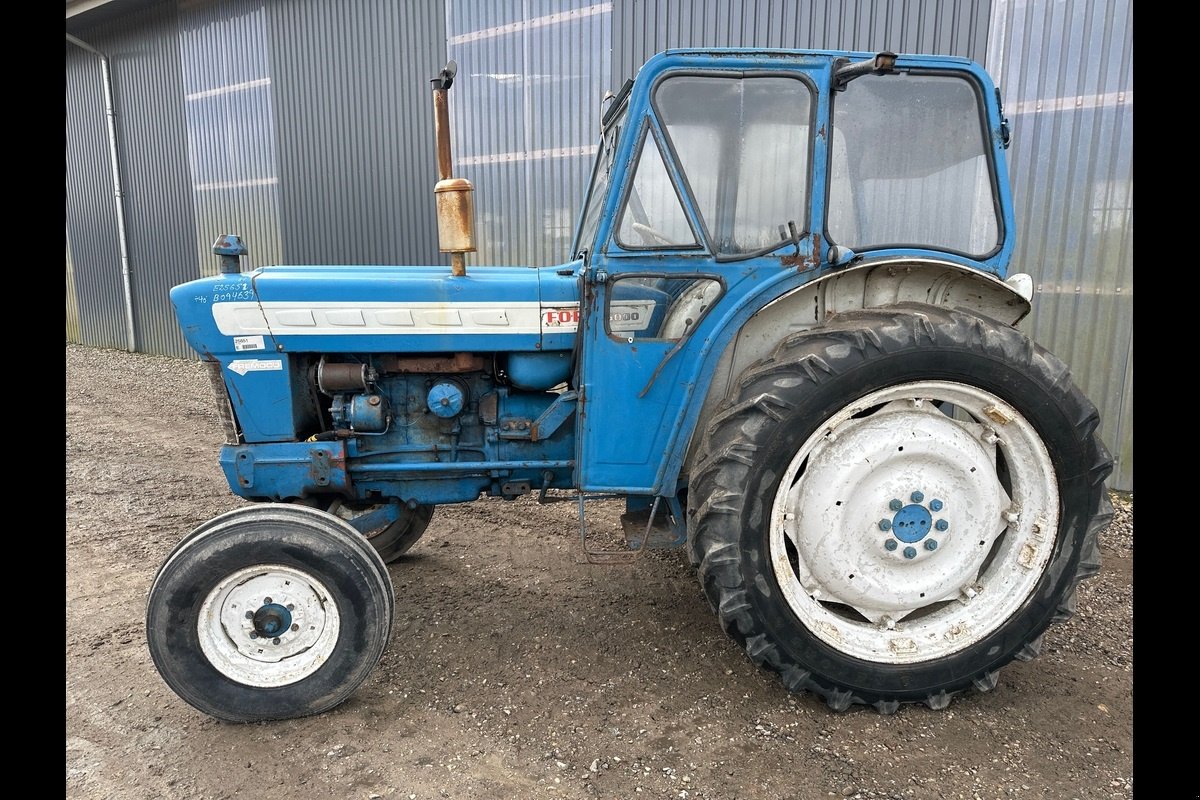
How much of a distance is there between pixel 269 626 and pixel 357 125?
6.91 metres

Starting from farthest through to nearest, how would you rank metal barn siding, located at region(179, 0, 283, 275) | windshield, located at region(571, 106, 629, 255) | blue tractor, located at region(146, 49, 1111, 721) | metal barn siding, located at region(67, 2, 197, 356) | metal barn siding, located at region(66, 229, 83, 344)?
1. metal barn siding, located at region(66, 229, 83, 344)
2. metal barn siding, located at region(67, 2, 197, 356)
3. metal barn siding, located at region(179, 0, 283, 275)
4. windshield, located at region(571, 106, 629, 255)
5. blue tractor, located at region(146, 49, 1111, 721)

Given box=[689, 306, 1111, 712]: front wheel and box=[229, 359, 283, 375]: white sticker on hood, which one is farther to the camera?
box=[229, 359, 283, 375]: white sticker on hood

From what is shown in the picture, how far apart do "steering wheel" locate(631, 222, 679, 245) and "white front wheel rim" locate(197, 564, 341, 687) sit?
1.66 meters

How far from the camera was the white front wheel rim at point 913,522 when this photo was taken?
2.43 m

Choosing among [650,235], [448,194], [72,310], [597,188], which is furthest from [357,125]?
[72,310]

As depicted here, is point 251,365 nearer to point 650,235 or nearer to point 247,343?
point 247,343

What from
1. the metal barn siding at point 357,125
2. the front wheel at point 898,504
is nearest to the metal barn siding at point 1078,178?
the front wheel at point 898,504

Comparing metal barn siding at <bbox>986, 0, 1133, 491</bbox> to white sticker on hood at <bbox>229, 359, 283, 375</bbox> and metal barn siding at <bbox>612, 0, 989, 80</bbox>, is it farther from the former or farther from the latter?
white sticker on hood at <bbox>229, 359, 283, 375</bbox>

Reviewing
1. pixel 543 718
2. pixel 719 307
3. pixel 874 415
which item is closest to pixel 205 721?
pixel 543 718

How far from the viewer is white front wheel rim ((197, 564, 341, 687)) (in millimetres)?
2398

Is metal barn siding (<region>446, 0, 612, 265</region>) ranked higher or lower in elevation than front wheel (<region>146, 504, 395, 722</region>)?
higher

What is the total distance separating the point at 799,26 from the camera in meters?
5.48

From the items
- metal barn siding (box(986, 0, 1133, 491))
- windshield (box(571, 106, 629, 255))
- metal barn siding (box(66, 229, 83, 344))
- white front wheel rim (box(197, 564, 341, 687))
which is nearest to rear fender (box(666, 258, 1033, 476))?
windshield (box(571, 106, 629, 255))

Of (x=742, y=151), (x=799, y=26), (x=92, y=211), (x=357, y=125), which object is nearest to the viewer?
(x=742, y=151)
